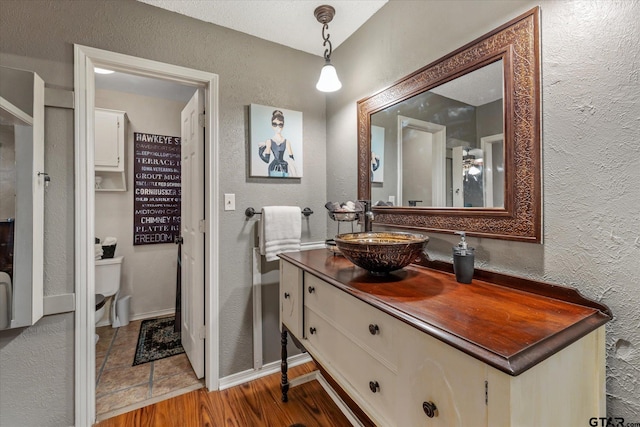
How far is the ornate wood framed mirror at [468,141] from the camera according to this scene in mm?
1026

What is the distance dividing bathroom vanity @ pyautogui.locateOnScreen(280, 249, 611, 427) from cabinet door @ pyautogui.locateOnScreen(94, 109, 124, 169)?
256 cm

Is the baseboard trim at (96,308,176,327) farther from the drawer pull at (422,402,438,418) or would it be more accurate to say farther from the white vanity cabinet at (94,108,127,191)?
the drawer pull at (422,402,438,418)

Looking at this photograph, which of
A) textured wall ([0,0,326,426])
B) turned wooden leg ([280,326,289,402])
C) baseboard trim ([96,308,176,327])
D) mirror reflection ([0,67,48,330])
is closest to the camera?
mirror reflection ([0,67,48,330])

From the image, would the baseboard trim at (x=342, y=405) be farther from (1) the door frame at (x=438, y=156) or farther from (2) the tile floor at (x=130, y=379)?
(1) the door frame at (x=438, y=156)

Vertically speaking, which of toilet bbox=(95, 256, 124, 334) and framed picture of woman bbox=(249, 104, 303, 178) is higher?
framed picture of woman bbox=(249, 104, 303, 178)

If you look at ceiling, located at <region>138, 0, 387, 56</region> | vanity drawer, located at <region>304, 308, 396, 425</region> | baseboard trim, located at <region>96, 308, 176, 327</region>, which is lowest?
baseboard trim, located at <region>96, 308, 176, 327</region>

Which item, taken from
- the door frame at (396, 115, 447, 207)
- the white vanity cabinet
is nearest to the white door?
the white vanity cabinet

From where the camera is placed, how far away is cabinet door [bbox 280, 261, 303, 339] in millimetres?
1513

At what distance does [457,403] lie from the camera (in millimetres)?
693

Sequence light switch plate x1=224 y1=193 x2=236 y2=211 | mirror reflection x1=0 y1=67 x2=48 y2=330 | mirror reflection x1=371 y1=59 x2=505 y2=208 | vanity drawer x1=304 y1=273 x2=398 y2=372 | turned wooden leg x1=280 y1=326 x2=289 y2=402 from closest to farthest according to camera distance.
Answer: vanity drawer x1=304 y1=273 x2=398 y2=372 → mirror reflection x1=371 y1=59 x2=505 y2=208 → mirror reflection x1=0 y1=67 x2=48 y2=330 → turned wooden leg x1=280 y1=326 x2=289 y2=402 → light switch plate x1=224 y1=193 x2=236 y2=211

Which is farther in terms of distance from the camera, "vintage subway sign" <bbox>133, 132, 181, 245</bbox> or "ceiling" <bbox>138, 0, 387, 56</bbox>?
"vintage subway sign" <bbox>133, 132, 181, 245</bbox>

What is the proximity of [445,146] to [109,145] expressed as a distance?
9.56ft

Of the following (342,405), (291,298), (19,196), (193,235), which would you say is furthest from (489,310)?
(19,196)

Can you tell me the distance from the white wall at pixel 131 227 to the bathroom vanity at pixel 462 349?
2.45 metres
